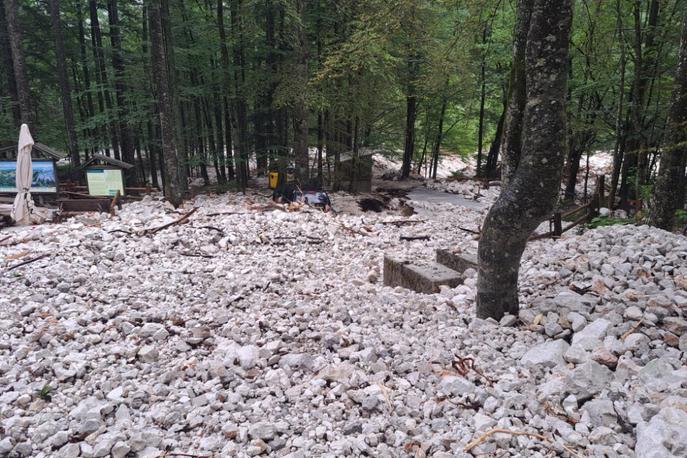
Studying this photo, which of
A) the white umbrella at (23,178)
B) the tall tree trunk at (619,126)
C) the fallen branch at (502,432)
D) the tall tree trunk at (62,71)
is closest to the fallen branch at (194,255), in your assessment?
the white umbrella at (23,178)

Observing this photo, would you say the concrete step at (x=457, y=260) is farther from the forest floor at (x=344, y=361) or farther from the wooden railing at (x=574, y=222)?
the wooden railing at (x=574, y=222)

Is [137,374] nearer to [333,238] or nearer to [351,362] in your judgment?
[351,362]

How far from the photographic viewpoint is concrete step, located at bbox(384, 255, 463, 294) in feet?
18.4

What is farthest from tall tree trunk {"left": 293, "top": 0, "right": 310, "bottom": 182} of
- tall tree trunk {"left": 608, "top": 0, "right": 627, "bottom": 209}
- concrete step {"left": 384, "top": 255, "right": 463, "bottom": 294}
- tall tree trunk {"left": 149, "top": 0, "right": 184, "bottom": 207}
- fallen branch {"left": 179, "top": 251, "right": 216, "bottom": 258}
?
tall tree trunk {"left": 608, "top": 0, "right": 627, "bottom": 209}

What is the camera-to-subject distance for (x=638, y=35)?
9.77 metres

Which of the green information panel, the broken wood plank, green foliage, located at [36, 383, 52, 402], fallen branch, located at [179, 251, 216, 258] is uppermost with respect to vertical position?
the green information panel

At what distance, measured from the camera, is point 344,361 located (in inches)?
149

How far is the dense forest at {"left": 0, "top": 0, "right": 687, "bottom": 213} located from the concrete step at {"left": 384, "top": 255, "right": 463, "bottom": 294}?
141 inches

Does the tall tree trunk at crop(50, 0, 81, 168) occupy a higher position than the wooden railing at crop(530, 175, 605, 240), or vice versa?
the tall tree trunk at crop(50, 0, 81, 168)

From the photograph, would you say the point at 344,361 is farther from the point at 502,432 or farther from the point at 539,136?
the point at 539,136

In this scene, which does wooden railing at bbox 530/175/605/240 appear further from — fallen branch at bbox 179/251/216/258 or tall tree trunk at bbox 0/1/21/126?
tall tree trunk at bbox 0/1/21/126

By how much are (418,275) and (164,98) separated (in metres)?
9.98

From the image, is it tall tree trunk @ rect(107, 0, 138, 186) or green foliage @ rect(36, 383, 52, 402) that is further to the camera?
tall tree trunk @ rect(107, 0, 138, 186)

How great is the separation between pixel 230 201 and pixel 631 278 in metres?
12.1
